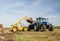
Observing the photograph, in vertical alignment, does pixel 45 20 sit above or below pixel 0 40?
above

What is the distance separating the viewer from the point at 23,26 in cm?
3219

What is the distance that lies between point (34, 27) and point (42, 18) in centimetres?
226

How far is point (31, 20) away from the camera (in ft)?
108

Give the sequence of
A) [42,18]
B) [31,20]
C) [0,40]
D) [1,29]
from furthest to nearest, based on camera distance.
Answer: [31,20], [42,18], [1,29], [0,40]

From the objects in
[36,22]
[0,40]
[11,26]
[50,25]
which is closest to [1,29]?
[11,26]

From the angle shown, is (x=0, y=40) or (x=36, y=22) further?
(x=36, y=22)

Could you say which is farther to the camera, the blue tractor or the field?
the blue tractor

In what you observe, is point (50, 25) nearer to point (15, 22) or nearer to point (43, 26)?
point (43, 26)

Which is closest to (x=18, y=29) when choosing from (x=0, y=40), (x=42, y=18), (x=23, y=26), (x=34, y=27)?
(x=23, y=26)

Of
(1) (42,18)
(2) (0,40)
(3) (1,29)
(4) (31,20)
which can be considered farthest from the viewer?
(4) (31,20)

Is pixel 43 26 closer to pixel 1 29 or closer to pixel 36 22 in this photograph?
pixel 36 22

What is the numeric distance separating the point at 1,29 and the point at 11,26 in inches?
179

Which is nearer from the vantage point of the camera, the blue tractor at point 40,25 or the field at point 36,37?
the field at point 36,37

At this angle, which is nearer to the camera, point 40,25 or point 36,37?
point 36,37
